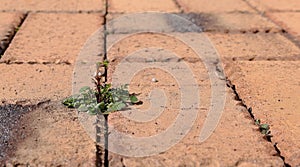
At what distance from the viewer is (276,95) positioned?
2.13 m

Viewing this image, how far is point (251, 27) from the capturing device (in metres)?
3.16

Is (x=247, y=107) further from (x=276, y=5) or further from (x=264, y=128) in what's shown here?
(x=276, y=5)

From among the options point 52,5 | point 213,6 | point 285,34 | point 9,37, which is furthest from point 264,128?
point 52,5

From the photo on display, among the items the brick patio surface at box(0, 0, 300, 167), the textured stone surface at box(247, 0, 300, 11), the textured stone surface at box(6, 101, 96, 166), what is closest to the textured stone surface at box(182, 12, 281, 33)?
the brick patio surface at box(0, 0, 300, 167)

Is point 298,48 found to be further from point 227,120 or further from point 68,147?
point 68,147

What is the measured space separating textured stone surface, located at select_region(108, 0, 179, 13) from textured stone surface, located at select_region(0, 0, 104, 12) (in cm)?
10

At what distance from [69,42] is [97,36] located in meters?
0.19

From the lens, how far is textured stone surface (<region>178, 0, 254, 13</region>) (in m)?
3.62

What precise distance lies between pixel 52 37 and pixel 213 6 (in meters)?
1.37

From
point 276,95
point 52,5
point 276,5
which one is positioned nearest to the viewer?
point 276,95

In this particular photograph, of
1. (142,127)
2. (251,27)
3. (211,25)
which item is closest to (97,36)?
(211,25)

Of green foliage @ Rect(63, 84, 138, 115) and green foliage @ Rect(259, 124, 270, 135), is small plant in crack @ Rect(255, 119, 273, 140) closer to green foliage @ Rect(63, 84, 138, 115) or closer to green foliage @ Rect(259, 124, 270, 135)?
green foliage @ Rect(259, 124, 270, 135)

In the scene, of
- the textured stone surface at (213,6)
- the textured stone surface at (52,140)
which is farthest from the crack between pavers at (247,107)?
the textured stone surface at (213,6)

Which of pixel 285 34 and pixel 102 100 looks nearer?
pixel 102 100
